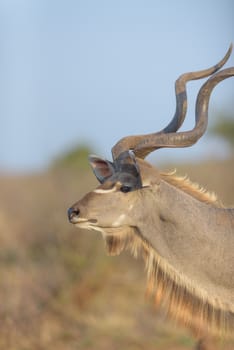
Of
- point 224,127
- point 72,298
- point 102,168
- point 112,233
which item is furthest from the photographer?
point 224,127

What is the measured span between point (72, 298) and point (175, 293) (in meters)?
3.91

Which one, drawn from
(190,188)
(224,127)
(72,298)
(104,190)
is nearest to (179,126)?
(190,188)

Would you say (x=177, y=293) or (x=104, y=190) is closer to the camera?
(x=104, y=190)

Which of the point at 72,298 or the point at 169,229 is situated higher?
the point at 169,229

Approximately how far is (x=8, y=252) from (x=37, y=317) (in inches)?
89.8

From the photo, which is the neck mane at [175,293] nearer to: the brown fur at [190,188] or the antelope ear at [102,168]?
the brown fur at [190,188]

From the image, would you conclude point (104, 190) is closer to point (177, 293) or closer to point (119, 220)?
point (119, 220)

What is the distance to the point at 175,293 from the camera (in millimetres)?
5430

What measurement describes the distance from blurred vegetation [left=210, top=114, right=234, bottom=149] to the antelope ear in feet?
47.9

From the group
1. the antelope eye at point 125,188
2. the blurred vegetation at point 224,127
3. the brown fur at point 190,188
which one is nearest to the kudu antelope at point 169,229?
the antelope eye at point 125,188

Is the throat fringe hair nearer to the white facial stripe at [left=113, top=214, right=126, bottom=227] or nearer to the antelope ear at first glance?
the white facial stripe at [left=113, top=214, right=126, bottom=227]

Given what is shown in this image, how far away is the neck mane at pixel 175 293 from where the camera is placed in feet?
17.6

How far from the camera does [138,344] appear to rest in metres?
8.49

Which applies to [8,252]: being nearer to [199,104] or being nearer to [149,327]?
[149,327]
